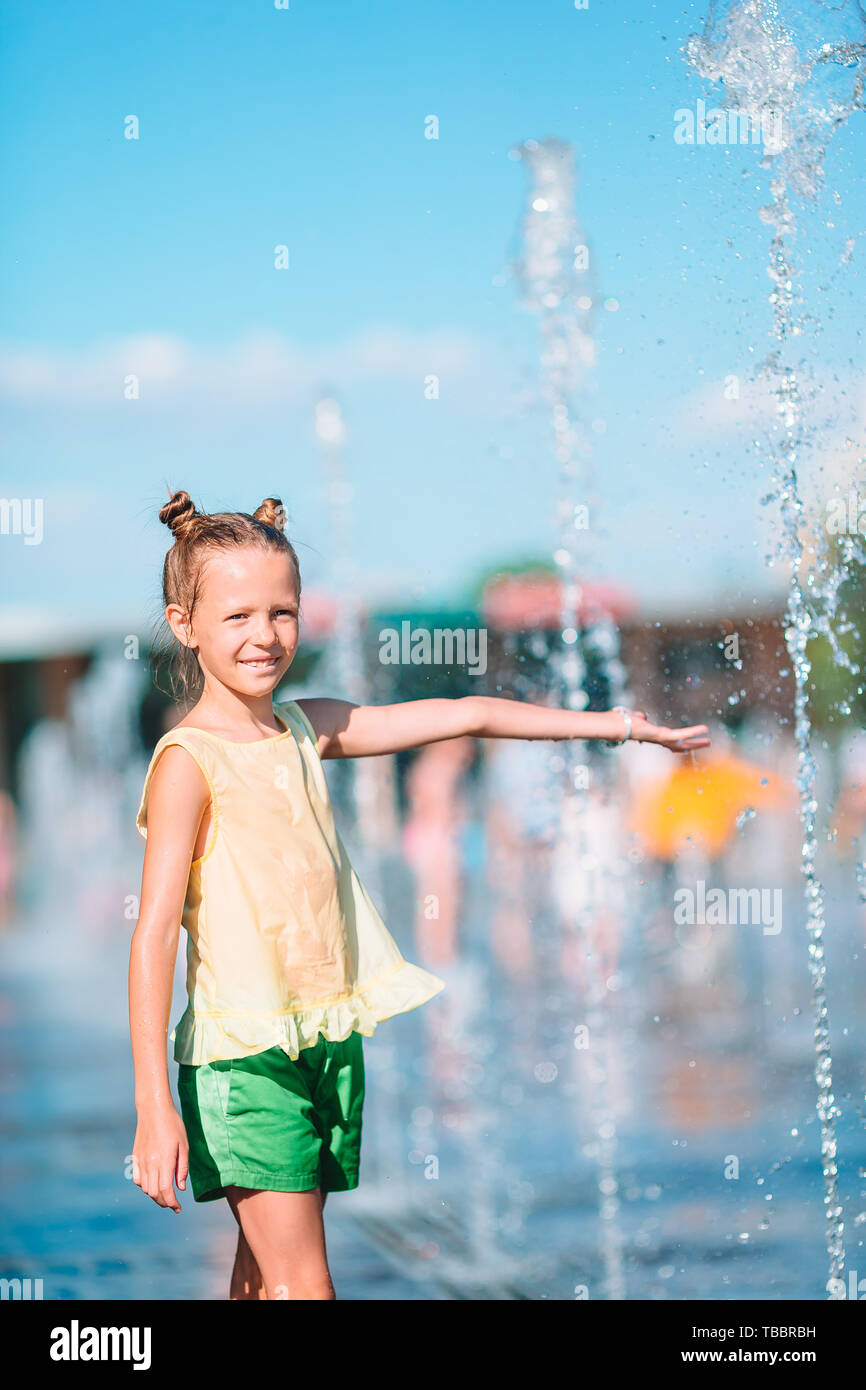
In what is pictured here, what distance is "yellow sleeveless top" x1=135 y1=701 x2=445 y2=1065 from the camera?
6.82ft

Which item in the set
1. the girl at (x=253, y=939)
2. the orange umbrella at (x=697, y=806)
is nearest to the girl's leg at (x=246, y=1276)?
the girl at (x=253, y=939)

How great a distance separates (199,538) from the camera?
2201mm

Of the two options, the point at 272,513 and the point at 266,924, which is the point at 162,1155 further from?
the point at 272,513

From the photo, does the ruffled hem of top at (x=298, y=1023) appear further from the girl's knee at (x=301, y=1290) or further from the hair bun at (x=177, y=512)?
the hair bun at (x=177, y=512)

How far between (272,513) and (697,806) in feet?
36.3

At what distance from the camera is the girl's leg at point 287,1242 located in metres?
2.03

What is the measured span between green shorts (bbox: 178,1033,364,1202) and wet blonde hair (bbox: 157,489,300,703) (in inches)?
25.1

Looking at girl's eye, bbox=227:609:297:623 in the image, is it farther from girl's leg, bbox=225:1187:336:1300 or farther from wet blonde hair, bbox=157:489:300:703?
girl's leg, bbox=225:1187:336:1300

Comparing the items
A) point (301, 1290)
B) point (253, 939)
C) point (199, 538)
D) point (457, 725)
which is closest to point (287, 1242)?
point (301, 1290)

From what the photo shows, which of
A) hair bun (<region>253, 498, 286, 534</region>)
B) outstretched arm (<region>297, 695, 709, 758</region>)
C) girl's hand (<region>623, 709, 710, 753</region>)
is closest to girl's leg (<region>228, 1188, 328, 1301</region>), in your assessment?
outstretched arm (<region>297, 695, 709, 758</region>)

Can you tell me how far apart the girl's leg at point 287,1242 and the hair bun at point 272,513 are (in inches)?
39.2

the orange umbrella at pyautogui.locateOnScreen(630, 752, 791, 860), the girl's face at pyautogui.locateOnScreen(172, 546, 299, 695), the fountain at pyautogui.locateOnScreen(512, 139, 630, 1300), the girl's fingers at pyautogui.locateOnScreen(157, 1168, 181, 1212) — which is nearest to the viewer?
the girl's fingers at pyautogui.locateOnScreen(157, 1168, 181, 1212)
